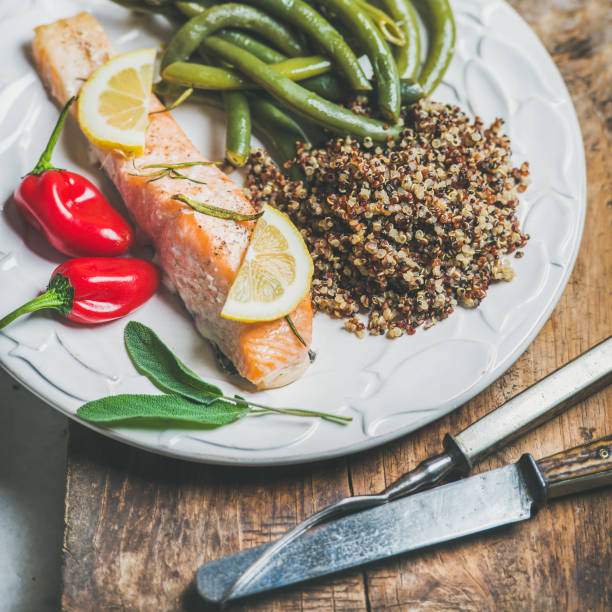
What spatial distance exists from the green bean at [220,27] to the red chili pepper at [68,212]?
0.53m

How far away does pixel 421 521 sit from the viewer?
2.19 meters

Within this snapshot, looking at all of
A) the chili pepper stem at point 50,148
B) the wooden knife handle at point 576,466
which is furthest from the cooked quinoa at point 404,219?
the chili pepper stem at point 50,148

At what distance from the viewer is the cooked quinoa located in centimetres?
243

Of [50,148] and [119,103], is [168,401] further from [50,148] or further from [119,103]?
[119,103]

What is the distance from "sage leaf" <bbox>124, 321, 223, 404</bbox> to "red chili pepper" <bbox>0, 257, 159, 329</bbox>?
0.10m

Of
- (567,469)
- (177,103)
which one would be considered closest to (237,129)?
(177,103)

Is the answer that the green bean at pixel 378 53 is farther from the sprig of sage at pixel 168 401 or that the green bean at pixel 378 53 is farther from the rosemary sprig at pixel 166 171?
the sprig of sage at pixel 168 401

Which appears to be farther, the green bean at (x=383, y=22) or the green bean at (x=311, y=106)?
the green bean at (x=383, y=22)

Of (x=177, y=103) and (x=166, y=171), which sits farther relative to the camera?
(x=177, y=103)

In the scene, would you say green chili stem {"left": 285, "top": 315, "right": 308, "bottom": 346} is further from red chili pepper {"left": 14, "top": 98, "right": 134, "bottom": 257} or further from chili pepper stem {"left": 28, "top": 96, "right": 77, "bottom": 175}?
chili pepper stem {"left": 28, "top": 96, "right": 77, "bottom": 175}

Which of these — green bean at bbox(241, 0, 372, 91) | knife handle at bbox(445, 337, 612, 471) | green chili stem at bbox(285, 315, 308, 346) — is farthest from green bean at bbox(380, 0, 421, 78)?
knife handle at bbox(445, 337, 612, 471)

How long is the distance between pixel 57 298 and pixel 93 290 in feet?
0.41

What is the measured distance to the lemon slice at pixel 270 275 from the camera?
7.35ft

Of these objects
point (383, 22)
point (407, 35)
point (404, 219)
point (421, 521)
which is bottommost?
point (421, 521)
